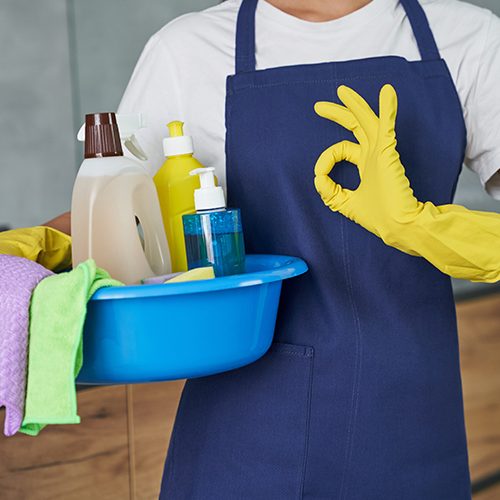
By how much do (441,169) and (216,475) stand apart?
1.60ft

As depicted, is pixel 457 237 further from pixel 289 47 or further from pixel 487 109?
pixel 289 47

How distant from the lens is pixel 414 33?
1223mm

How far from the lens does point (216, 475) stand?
1.14 meters

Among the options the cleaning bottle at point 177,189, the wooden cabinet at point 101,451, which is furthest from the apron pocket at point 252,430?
the wooden cabinet at point 101,451

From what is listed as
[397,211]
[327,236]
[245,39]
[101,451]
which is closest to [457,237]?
[397,211]

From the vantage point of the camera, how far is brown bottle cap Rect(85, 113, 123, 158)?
0.96 metres

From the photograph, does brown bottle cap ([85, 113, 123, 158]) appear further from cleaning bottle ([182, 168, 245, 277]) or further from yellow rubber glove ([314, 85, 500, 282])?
yellow rubber glove ([314, 85, 500, 282])

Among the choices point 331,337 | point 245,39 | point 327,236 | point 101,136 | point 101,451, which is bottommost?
point 101,451

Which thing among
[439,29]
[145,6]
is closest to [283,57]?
[439,29]

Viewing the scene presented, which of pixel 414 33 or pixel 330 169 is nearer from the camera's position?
pixel 330 169

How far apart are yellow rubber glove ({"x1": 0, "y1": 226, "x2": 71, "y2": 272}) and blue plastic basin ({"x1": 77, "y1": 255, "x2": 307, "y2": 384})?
0.18 meters

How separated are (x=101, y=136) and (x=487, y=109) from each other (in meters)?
0.53

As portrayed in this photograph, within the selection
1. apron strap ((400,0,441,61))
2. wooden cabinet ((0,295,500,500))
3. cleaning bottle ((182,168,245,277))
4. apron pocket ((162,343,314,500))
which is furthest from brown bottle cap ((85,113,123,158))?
wooden cabinet ((0,295,500,500))

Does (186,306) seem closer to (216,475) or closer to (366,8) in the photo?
(216,475)
